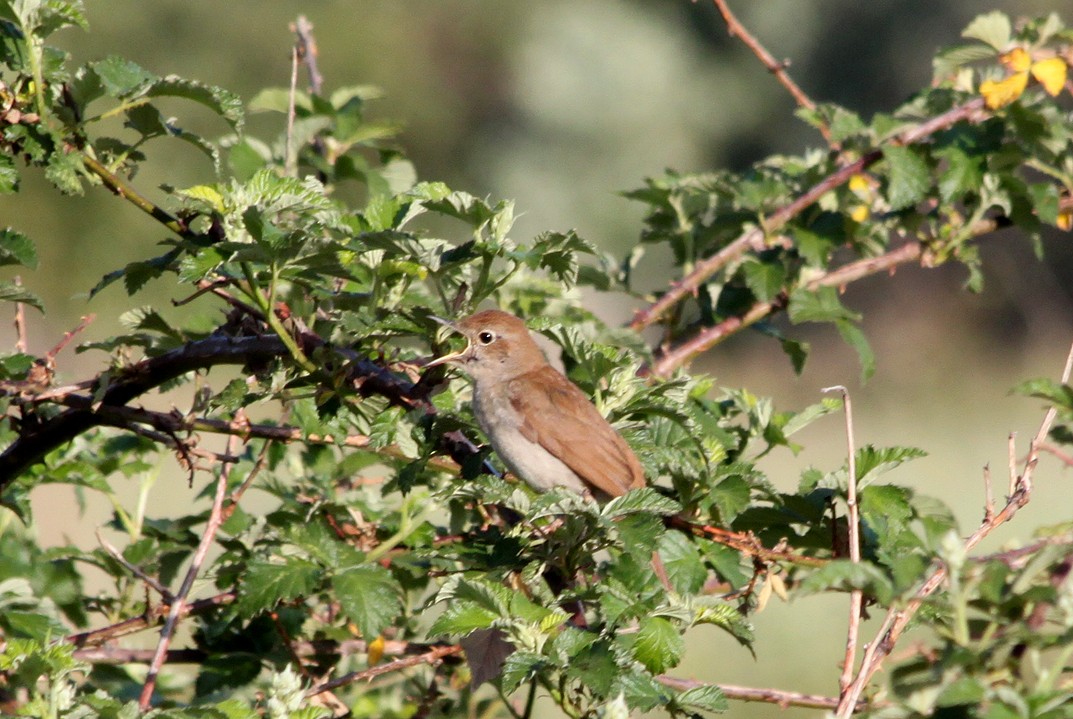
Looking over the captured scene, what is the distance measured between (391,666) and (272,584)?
0.30 meters

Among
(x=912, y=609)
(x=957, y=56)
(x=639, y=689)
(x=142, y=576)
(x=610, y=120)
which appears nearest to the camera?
(x=912, y=609)

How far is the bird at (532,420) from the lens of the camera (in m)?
3.53

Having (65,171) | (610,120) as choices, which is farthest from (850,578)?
Result: (610,120)

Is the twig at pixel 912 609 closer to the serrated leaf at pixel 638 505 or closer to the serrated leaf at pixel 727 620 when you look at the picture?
the serrated leaf at pixel 727 620

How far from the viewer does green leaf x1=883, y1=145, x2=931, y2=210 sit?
11.7 feet

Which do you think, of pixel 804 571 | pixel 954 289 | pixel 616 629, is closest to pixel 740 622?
pixel 616 629

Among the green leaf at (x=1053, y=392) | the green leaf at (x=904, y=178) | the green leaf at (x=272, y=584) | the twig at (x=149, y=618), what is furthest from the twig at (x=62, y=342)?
the green leaf at (x=904, y=178)

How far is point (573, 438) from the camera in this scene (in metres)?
3.58

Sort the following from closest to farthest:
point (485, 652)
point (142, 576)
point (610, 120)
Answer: point (485, 652), point (142, 576), point (610, 120)

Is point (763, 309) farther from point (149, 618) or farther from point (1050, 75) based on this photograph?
point (149, 618)

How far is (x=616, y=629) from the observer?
2221 millimetres

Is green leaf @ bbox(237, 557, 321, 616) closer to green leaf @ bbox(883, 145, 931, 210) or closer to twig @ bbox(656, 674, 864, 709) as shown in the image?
twig @ bbox(656, 674, 864, 709)

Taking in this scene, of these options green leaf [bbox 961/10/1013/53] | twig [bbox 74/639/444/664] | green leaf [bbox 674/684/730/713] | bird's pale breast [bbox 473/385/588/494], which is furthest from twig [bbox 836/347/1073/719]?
green leaf [bbox 961/10/1013/53]

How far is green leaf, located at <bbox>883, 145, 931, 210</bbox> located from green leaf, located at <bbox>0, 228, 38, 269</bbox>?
236 centimetres
